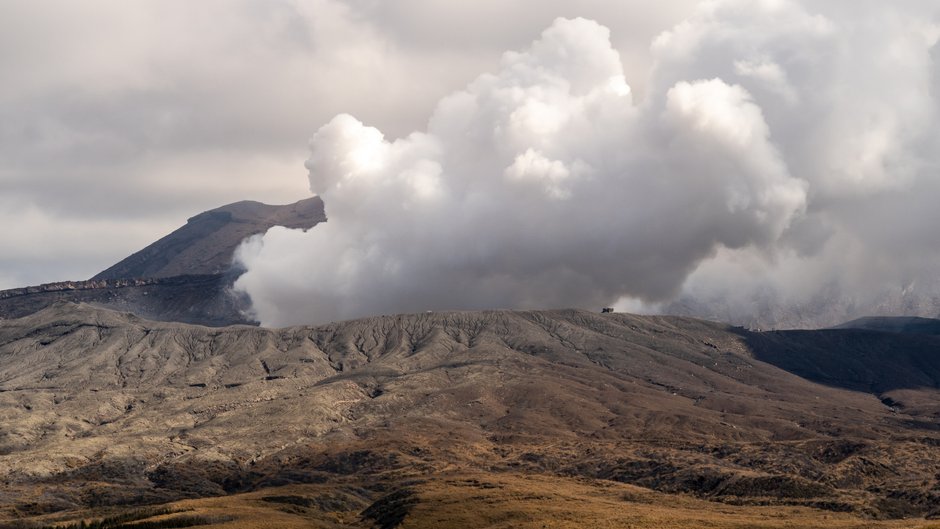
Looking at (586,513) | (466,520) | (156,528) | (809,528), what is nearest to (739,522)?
(809,528)

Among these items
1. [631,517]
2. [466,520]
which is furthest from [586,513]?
[466,520]

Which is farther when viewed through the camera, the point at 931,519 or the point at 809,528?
the point at 931,519

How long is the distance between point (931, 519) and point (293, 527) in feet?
369

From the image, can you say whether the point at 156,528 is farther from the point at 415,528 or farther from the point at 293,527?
the point at 415,528

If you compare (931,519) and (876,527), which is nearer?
(876,527)

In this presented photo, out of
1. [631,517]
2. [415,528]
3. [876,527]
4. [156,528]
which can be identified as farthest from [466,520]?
[876,527]

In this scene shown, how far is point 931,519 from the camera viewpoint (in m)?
198

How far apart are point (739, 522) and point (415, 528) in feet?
181

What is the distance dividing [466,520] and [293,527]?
101 ft

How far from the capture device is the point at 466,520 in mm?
198750

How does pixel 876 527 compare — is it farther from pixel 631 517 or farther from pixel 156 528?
pixel 156 528

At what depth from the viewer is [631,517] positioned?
7525 inches

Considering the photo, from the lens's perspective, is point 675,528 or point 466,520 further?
point 466,520

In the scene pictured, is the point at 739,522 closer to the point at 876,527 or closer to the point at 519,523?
the point at 876,527
